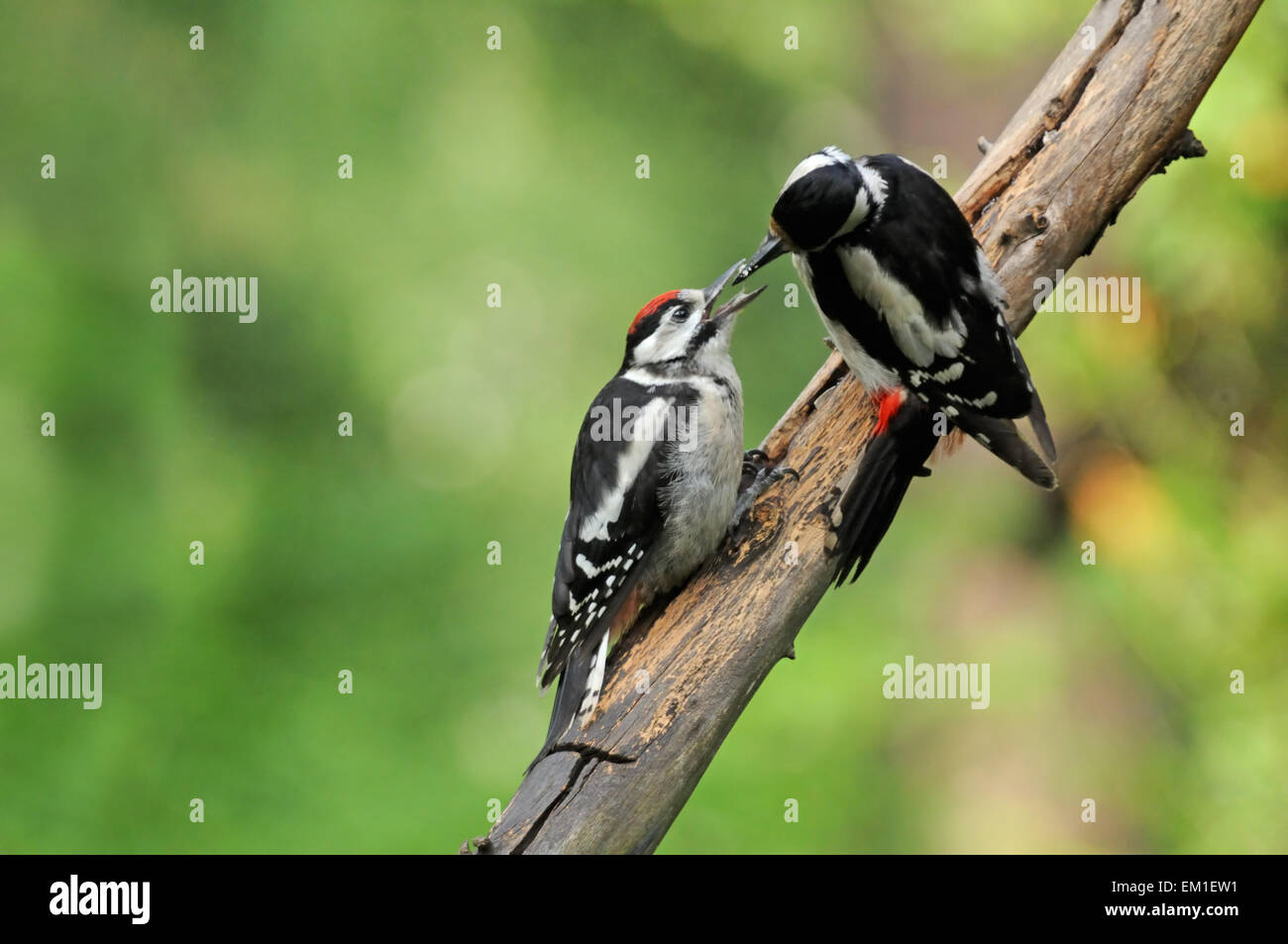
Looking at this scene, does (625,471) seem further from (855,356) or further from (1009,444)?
(1009,444)

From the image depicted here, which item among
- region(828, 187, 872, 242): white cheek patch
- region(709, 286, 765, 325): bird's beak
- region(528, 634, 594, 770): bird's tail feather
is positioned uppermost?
region(828, 187, 872, 242): white cheek patch

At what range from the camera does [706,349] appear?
2.67 meters

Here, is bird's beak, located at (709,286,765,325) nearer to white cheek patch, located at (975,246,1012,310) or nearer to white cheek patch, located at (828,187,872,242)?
white cheek patch, located at (828,187,872,242)

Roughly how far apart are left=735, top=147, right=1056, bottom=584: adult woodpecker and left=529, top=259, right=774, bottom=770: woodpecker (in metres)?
0.24

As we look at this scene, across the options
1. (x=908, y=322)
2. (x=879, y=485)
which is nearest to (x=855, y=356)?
(x=908, y=322)

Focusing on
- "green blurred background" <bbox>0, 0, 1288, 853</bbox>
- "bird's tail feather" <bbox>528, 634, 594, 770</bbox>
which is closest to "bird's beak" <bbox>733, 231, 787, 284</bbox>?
"bird's tail feather" <bbox>528, 634, 594, 770</bbox>

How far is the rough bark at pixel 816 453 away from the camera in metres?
2.25

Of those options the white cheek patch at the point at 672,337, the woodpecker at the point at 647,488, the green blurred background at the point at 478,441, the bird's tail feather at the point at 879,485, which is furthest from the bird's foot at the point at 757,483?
the green blurred background at the point at 478,441

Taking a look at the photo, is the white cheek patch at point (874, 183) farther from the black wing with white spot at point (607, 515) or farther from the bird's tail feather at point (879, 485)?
the black wing with white spot at point (607, 515)

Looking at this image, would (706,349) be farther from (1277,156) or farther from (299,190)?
(299,190)

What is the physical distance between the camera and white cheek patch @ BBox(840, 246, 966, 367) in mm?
2393

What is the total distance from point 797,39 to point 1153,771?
11.7 ft

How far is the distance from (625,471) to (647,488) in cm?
6

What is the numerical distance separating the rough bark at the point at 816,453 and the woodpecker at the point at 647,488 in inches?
2.7
